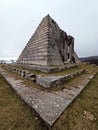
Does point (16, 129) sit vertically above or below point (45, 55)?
below

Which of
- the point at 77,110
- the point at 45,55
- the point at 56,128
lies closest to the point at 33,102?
the point at 56,128

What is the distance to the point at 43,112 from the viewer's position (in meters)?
2.22

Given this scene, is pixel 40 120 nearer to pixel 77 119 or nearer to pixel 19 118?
pixel 19 118

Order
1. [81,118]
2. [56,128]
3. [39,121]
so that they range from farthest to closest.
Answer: [81,118] < [39,121] < [56,128]

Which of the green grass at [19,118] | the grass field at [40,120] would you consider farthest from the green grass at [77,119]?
the green grass at [19,118]

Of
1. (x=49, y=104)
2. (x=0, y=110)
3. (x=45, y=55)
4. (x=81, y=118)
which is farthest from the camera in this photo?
(x=45, y=55)

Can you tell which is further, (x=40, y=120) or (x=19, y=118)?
(x=19, y=118)

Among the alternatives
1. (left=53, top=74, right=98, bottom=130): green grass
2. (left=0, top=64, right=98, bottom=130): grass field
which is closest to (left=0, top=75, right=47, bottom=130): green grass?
(left=0, top=64, right=98, bottom=130): grass field

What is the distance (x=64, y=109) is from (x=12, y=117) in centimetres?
124

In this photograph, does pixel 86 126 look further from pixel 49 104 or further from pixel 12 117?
pixel 12 117

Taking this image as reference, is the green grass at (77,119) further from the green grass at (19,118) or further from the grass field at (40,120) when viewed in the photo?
the green grass at (19,118)

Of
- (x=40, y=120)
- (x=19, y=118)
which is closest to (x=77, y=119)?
(x=40, y=120)

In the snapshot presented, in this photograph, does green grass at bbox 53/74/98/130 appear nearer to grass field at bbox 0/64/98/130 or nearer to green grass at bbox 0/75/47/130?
grass field at bbox 0/64/98/130

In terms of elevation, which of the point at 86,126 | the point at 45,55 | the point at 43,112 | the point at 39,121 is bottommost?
the point at 86,126
